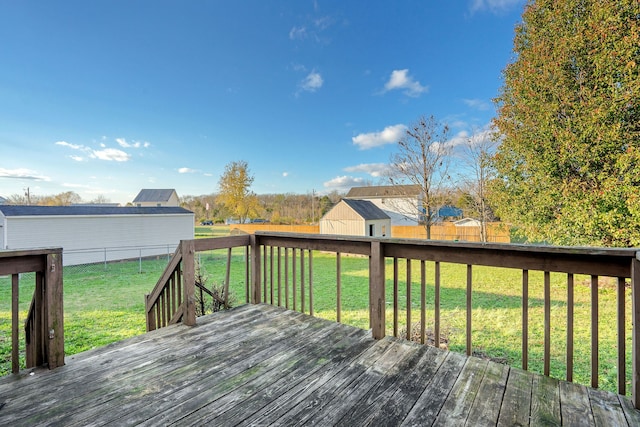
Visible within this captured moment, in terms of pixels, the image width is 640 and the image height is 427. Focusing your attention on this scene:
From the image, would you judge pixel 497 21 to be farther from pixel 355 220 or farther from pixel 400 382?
pixel 355 220

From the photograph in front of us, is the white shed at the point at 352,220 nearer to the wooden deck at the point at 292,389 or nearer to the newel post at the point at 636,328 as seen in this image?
the wooden deck at the point at 292,389

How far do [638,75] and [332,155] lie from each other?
13.5m

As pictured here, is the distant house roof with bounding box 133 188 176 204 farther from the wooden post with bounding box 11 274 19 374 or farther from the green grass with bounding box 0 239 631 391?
the wooden post with bounding box 11 274 19 374

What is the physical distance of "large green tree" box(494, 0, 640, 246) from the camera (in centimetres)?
606

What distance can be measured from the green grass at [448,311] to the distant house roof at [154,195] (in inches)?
625

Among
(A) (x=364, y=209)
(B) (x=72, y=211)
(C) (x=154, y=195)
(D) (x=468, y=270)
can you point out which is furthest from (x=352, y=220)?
(C) (x=154, y=195)

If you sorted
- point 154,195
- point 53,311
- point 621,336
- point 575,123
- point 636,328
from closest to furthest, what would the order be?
point 636,328, point 621,336, point 53,311, point 575,123, point 154,195

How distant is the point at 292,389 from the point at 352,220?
15.7 metres

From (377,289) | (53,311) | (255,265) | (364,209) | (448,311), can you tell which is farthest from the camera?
(364,209)

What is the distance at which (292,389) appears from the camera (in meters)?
1.65

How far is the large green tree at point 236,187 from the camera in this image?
2339 cm

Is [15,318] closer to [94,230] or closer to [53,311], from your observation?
[53,311]

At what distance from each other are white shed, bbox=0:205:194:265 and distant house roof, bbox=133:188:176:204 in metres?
10.9

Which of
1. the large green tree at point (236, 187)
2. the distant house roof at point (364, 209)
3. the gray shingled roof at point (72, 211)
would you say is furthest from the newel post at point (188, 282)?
the large green tree at point (236, 187)
